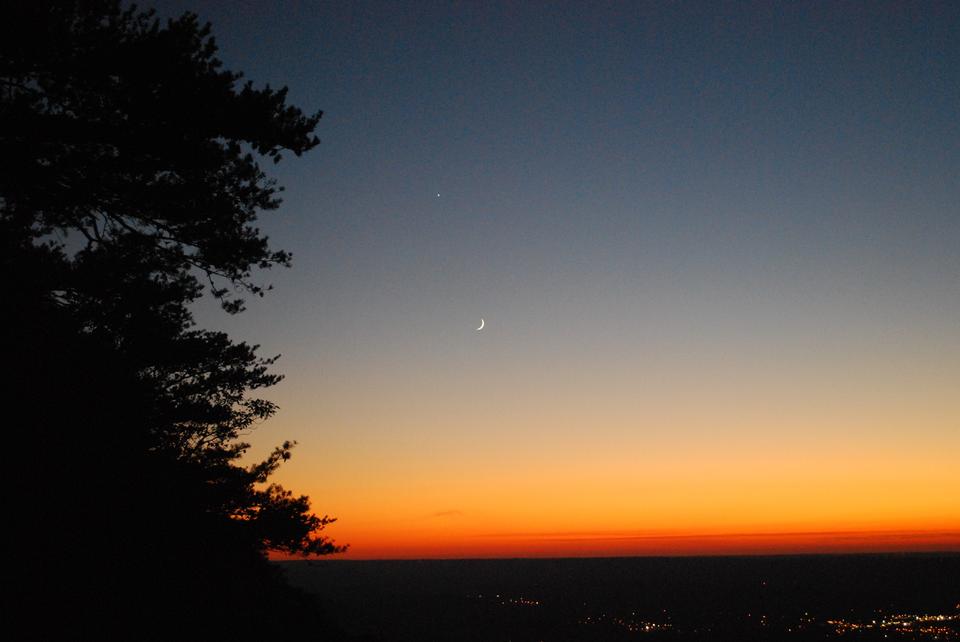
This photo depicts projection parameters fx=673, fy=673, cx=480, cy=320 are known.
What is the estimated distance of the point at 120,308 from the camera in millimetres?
14391

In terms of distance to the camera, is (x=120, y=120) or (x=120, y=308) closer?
(x=120, y=120)

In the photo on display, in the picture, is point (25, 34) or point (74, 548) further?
point (25, 34)

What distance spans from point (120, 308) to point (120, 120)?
15.6 ft

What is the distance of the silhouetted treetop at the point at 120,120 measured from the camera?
10.5 metres

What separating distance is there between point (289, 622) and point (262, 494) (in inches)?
130

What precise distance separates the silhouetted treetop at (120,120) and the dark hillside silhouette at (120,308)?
0.10 ft

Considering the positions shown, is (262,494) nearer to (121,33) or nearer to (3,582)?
(3,582)

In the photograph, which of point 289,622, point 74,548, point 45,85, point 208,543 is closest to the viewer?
point 74,548

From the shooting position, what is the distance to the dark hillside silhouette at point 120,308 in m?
9.45

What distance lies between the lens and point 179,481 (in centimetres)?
1401

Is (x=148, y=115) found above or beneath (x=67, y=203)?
above

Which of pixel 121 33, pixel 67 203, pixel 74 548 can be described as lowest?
pixel 74 548

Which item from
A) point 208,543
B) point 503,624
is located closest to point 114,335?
point 208,543

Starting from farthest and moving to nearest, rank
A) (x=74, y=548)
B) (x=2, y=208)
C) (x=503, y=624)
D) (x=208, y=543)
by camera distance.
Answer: (x=503, y=624) → (x=208, y=543) → (x=2, y=208) → (x=74, y=548)
